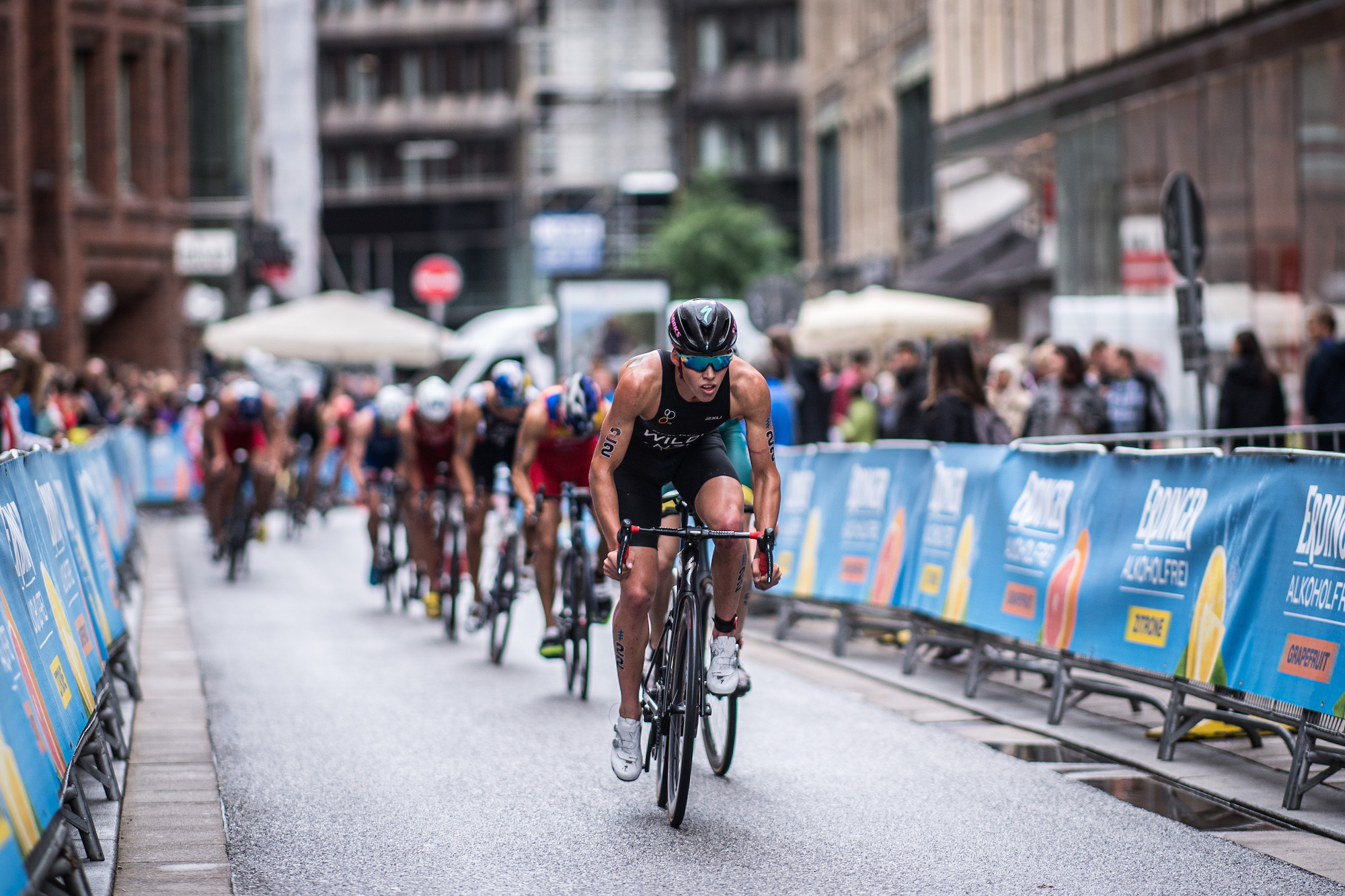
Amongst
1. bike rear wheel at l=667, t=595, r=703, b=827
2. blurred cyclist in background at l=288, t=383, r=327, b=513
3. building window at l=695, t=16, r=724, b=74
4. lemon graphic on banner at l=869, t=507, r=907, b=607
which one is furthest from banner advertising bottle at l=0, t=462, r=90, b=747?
building window at l=695, t=16, r=724, b=74

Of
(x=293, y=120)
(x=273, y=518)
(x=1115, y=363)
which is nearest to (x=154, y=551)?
(x=273, y=518)

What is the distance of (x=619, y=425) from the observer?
7.51 metres

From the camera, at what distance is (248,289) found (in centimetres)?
5044

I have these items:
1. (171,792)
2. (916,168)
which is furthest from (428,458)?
(916,168)

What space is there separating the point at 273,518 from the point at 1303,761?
23.7m

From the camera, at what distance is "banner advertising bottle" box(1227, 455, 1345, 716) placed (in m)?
7.50

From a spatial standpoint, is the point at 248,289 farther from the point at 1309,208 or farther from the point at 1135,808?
the point at 1135,808

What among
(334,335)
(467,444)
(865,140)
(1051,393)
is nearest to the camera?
(467,444)

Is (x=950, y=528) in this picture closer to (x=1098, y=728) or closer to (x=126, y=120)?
(x=1098, y=728)

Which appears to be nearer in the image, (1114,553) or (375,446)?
(1114,553)

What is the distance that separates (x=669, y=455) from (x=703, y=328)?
0.86 metres

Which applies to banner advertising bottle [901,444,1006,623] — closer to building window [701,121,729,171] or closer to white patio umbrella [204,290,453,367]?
white patio umbrella [204,290,453,367]

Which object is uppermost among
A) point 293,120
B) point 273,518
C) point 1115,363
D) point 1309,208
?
point 293,120

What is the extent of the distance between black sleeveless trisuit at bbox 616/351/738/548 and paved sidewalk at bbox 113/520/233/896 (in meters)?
2.05
